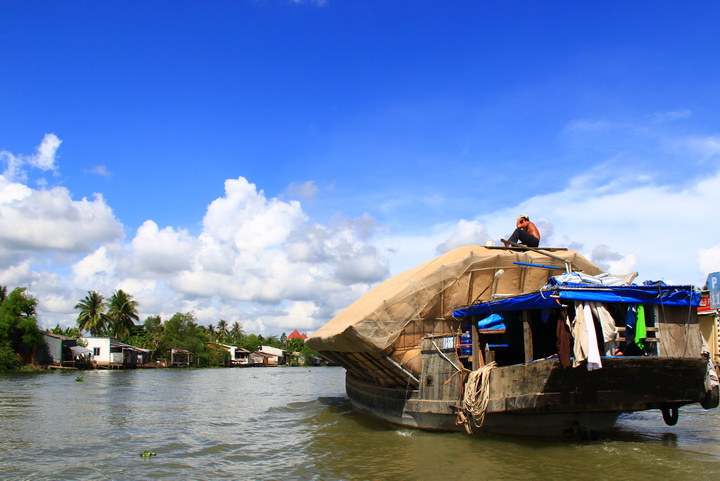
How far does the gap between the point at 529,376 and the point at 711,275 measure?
17.2 metres

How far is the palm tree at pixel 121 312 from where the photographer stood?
65.9 metres

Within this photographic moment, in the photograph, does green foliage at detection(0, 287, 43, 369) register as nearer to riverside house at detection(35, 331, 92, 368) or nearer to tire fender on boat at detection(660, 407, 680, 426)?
riverside house at detection(35, 331, 92, 368)

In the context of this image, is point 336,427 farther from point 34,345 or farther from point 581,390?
point 34,345

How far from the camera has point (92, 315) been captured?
62.9 m

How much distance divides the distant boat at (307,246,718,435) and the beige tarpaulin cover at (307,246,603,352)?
0.07ft

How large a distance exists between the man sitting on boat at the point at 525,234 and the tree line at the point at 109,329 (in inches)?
1853

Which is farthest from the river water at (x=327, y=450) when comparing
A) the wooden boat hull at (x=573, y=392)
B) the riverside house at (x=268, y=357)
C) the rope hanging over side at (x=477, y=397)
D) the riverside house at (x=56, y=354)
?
the riverside house at (x=268, y=357)

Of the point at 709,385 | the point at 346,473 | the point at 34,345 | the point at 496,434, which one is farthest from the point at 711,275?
the point at 34,345

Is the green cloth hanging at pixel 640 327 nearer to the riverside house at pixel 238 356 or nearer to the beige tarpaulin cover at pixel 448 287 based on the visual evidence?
the beige tarpaulin cover at pixel 448 287

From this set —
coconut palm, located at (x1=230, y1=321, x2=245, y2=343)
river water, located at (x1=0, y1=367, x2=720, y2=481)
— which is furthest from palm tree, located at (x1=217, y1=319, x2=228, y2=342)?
river water, located at (x1=0, y1=367, x2=720, y2=481)

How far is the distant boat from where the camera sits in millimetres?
8172

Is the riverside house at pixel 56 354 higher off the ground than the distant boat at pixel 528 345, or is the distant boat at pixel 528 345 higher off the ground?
the distant boat at pixel 528 345

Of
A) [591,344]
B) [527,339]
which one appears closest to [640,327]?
[591,344]

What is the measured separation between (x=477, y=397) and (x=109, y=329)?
213 feet
